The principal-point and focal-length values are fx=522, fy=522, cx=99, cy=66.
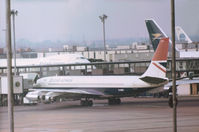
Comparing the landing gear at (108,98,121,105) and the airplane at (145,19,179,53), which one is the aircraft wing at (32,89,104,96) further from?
the airplane at (145,19,179,53)

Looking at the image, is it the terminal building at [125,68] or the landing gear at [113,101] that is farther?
the terminal building at [125,68]

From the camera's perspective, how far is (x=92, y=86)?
166ft

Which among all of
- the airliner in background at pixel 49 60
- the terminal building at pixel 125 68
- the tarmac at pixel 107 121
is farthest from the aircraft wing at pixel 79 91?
the airliner in background at pixel 49 60

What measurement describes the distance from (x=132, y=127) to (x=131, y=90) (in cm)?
1902

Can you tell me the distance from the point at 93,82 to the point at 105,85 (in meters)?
1.48

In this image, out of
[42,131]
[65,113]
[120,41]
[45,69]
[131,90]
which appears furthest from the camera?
[45,69]

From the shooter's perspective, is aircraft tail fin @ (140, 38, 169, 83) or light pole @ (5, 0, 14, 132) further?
aircraft tail fin @ (140, 38, 169, 83)

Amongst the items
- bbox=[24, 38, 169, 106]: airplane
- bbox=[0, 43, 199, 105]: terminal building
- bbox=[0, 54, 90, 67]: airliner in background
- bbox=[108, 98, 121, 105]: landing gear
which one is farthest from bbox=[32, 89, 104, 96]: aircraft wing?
bbox=[0, 54, 90, 67]: airliner in background

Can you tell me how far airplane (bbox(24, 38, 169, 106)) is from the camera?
47.8m

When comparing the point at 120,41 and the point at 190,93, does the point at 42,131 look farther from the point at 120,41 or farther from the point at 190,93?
the point at 190,93

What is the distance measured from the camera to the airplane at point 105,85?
157 ft

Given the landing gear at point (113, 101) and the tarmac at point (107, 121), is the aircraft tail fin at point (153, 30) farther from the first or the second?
the tarmac at point (107, 121)

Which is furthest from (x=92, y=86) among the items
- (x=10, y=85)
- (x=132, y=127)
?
(x=10, y=85)

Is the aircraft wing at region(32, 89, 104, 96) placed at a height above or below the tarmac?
above
